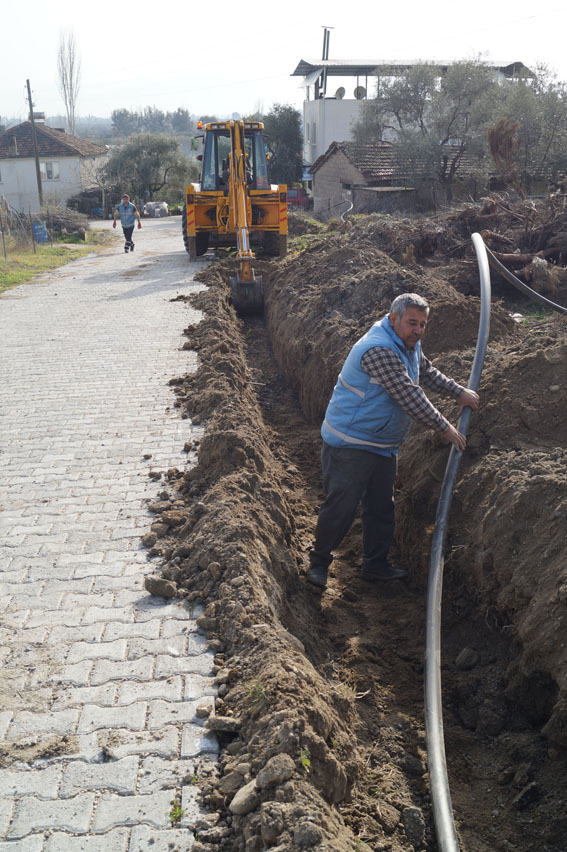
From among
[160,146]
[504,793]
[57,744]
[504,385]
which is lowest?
[504,793]

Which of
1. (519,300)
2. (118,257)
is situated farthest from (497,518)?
(118,257)

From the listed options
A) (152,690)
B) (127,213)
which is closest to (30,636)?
(152,690)

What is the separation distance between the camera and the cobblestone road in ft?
9.51

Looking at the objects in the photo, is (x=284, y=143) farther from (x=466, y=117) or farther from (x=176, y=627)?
(x=176, y=627)

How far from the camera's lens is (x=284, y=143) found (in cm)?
5256

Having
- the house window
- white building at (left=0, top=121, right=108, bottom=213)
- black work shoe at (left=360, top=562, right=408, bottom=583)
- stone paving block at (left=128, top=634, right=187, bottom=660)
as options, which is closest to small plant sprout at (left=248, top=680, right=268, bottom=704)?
stone paving block at (left=128, top=634, right=187, bottom=660)

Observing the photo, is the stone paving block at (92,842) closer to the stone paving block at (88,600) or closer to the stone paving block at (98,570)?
the stone paving block at (88,600)

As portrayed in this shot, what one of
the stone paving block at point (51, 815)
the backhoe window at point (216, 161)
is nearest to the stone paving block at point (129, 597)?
the stone paving block at point (51, 815)

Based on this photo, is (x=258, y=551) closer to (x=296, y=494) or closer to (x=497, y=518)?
(x=497, y=518)

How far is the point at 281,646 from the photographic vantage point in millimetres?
3621

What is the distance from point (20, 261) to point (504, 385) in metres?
19.0

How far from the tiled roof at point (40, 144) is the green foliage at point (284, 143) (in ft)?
44.2

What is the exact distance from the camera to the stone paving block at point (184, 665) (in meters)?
3.64

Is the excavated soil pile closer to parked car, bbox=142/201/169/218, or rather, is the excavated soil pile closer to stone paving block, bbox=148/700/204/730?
stone paving block, bbox=148/700/204/730
